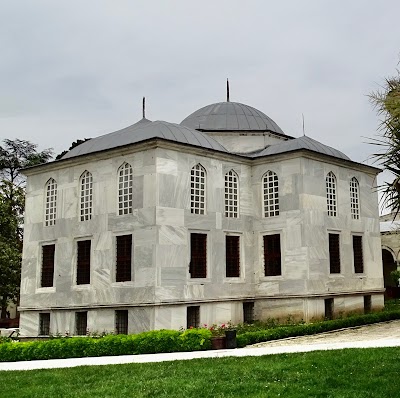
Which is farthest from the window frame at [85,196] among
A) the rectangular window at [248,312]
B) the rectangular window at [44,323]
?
the rectangular window at [248,312]

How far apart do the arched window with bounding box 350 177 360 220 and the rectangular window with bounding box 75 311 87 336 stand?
517 inches

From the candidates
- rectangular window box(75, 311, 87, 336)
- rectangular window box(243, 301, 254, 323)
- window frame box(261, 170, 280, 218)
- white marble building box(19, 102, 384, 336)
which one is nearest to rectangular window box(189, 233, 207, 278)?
white marble building box(19, 102, 384, 336)

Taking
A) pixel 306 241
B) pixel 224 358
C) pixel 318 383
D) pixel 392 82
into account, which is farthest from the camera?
pixel 306 241

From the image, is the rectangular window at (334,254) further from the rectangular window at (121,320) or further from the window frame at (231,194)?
the rectangular window at (121,320)

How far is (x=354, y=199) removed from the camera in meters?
27.5

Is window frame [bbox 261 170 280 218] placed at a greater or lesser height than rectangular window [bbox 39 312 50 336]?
greater

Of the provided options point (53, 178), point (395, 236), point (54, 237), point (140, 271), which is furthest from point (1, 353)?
point (395, 236)

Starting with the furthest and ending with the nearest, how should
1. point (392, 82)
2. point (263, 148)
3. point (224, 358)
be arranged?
point (263, 148) < point (224, 358) < point (392, 82)

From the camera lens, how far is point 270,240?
25016mm

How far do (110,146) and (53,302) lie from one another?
7.13 meters

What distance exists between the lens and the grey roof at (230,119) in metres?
29.8

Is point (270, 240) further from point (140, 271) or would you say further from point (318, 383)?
point (318, 383)

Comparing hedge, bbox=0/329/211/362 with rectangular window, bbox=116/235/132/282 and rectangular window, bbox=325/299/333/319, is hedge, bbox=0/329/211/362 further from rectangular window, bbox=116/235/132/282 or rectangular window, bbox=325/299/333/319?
rectangular window, bbox=325/299/333/319

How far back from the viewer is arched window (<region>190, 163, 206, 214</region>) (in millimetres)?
23453
